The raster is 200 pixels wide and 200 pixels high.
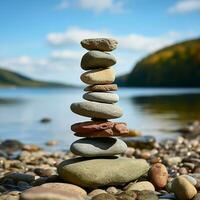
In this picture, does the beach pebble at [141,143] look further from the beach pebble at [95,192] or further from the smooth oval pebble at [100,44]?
the beach pebble at [95,192]

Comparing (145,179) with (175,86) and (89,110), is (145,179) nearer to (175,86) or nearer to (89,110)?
(89,110)

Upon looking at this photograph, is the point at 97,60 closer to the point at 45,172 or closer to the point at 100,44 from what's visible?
the point at 100,44

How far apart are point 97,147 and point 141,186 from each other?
138 cm

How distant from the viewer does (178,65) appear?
17300 cm

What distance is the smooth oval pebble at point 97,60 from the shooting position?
1177 cm

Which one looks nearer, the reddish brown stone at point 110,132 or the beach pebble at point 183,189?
the beach pebble at point 183,189

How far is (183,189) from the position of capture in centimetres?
1040

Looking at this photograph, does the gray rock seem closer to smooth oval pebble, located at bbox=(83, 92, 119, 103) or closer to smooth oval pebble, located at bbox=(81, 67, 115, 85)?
smooth oval pebble, located at bbox=(83, 92, 119, 103)

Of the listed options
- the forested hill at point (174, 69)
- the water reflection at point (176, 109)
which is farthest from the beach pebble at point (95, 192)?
the forested hill at point (174, 69)

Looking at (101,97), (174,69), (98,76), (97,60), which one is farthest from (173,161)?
(174,69)

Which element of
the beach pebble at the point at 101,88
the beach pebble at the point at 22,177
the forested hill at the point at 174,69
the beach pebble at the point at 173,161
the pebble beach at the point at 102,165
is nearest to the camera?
the pebble beach at the point at 102,165

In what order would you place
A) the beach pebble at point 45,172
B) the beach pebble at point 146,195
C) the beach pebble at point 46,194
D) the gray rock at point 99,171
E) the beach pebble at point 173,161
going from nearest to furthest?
the beach pebble at point 46,194, the beach pebble at point 146,195, the gray rock at point 99,171, the beach pebble at point 45,172, the beach pebble at point 173,161

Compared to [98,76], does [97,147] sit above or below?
below

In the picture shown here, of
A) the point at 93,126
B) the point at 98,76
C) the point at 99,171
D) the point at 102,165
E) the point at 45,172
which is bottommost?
the point at 45,172
